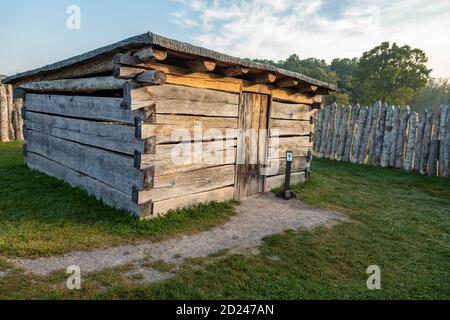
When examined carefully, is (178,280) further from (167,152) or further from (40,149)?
(40,149)

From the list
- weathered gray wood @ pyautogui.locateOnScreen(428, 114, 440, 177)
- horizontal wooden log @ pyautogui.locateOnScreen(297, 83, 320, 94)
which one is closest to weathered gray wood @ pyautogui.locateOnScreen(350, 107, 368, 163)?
weathered gray wood @ pyautogui.locateOnScreen(428, 114, 440, 177)

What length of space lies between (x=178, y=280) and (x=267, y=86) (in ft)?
15.8

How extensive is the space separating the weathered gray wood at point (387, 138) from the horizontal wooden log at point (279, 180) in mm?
4628

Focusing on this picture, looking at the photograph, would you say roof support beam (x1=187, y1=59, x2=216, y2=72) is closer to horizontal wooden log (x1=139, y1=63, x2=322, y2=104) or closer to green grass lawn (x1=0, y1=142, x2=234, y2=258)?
horizontal wooden log (x1=139, y1=63, x2=322, y2=104)

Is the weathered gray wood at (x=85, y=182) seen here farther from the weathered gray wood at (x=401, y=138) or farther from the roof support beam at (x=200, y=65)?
the weathered gray wood at (x=401, y=138)

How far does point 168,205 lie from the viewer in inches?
204

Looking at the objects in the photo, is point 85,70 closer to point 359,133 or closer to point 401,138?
point 359,133

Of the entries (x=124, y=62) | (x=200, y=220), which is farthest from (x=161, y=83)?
(x=200, y=220)

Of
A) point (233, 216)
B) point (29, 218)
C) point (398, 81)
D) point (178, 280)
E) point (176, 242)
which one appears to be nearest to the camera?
point (178, 280)

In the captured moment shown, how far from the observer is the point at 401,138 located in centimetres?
1082

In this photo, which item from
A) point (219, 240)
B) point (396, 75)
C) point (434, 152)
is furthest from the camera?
point (396, 75)

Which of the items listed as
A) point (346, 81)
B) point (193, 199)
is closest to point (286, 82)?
point (193, 199)

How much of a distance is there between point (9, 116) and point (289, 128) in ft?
39.2

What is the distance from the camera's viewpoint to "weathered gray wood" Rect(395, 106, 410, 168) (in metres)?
10.7
